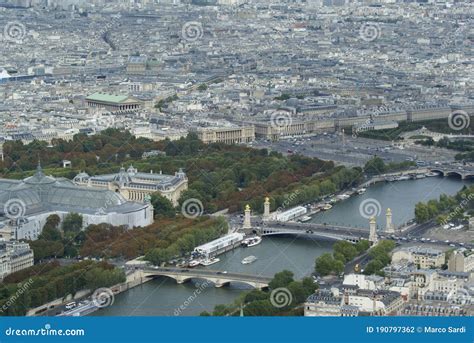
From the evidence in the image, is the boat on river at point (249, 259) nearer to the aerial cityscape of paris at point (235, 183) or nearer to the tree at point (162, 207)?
the aerial cityscape of paris at point (235, 183)

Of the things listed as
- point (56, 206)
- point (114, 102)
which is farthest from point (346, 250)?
point (114, 102)

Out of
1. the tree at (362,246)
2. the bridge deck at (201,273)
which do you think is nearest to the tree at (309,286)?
the bridge deck at (201,273)

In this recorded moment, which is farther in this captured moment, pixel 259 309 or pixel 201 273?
pixel 201 273

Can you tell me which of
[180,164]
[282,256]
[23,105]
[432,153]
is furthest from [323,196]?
[23,105]

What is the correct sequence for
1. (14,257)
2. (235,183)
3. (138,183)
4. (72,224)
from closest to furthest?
(14,257) < (72,224) < (138,183) < (235,183)

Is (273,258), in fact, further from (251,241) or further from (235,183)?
(235,183)
